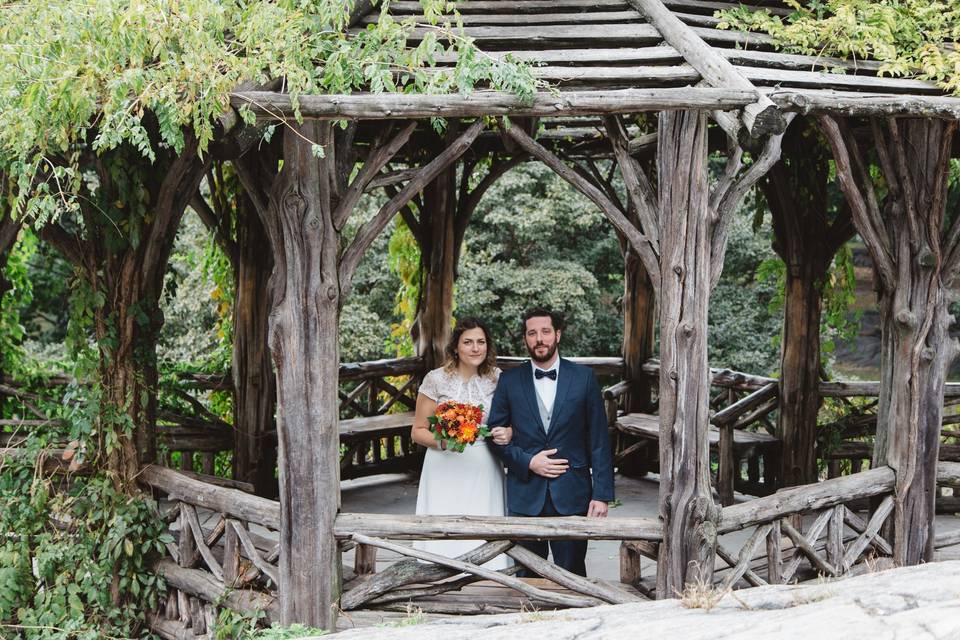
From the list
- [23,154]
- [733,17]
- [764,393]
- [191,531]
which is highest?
[733,17]

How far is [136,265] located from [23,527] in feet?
6.39

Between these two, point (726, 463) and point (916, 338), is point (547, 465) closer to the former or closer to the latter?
point (916, 338)

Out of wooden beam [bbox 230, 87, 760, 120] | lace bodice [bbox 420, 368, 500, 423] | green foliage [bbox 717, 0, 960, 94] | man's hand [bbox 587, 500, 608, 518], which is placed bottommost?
man's hand [bbox 587, 500, 608, 518]

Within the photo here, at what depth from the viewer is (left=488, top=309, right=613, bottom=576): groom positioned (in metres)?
6.04

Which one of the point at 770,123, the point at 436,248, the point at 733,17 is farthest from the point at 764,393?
the point at 770,123

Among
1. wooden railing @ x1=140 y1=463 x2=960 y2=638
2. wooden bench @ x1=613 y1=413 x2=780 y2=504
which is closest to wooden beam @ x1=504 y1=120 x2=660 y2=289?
wooden railing @ x1=140 y1=463 x2=960 y2=638

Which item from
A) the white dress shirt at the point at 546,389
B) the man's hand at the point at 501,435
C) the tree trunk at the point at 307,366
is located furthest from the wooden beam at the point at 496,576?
the white dress shirt at the point at 546,389

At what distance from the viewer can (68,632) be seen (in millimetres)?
6340

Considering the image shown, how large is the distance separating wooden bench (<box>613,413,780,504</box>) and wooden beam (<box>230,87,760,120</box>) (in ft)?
13.1

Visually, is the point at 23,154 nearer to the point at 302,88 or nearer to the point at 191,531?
the point at 302,88

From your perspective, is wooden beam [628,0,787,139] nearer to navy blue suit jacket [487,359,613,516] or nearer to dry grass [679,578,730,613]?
navy blue suit jacket [487,359,613,516]

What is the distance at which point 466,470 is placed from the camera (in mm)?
6422

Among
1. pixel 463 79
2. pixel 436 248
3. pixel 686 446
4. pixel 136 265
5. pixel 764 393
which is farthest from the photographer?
pixel 436 248

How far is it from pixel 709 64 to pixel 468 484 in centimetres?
297
